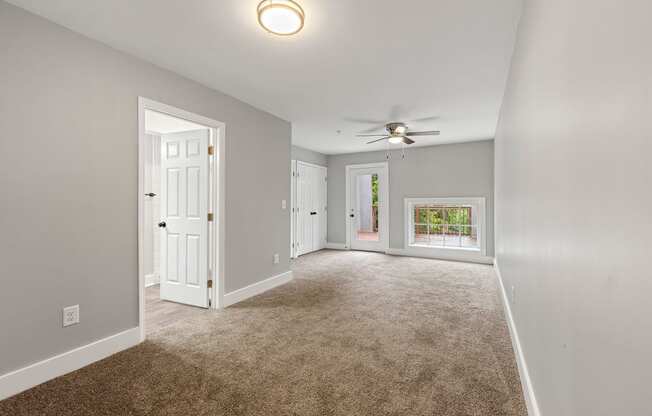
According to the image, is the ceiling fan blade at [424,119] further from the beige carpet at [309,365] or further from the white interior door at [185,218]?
the white interior door at [185,218]

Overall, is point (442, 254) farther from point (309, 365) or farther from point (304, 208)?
point (309, 365)

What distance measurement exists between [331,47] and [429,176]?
4.55 m

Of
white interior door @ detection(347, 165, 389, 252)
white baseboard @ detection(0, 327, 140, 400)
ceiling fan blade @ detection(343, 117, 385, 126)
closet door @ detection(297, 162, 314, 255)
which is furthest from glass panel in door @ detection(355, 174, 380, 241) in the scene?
white baseboard @ detection(0, 327, 140, 400)

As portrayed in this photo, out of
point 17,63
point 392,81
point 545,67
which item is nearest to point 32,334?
point 17,63

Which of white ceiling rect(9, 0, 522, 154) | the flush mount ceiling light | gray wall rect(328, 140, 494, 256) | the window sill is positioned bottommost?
the window sill

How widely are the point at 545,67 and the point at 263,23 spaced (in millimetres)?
1590

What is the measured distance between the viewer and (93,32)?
2.24 meters

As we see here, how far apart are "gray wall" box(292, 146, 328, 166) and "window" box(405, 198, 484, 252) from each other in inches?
90.9

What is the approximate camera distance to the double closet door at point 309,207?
21.6 ft

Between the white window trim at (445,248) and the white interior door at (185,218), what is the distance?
14.8ft

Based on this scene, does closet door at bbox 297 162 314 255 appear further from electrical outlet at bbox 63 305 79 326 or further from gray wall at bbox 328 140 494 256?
electrical outlet at bbox 63 305 79 326

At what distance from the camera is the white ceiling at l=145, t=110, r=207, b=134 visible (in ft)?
11.8

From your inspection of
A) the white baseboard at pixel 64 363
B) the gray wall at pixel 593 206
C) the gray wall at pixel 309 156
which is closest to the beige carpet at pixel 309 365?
the white baseboard at pixel 64 363

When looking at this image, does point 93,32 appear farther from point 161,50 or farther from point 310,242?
point 310,242
